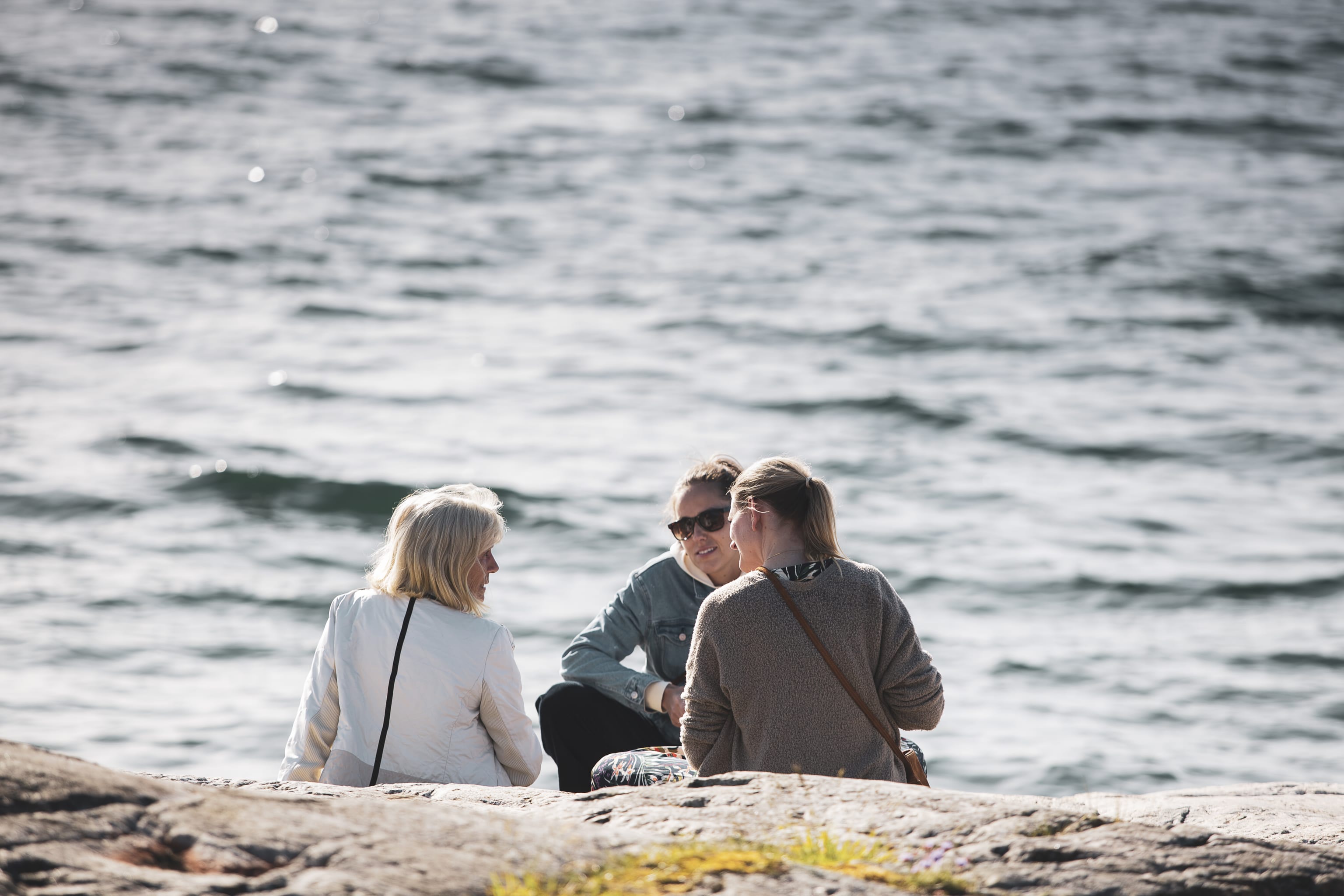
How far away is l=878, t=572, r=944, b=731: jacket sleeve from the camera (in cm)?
374

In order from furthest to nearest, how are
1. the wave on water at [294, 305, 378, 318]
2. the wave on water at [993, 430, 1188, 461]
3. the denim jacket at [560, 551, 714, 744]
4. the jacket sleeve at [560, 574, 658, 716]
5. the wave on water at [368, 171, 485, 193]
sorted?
the wave on water at [368, 171, 485, 193], the wave on water at [294, 305, 378, 318], the wave on water at [993, 430, 1188, 461], the denim jacket at [560, 551, 714, 744], the jacket sleeve at [560, 574, 658, 716]

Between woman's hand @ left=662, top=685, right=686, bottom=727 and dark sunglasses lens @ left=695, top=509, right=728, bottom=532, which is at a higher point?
dark sunglasses lens @ left=695, top=509, right=728, bottom=532

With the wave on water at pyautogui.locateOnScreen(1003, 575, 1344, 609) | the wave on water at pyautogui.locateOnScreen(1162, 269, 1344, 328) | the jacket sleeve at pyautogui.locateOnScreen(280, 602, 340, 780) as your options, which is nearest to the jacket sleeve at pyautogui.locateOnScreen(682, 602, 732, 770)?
the jacket sleeve at pyautogui.locateOnScreen(280, 602, 340, 780)

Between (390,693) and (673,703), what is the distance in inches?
42.3

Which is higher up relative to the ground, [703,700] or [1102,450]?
[703,700]

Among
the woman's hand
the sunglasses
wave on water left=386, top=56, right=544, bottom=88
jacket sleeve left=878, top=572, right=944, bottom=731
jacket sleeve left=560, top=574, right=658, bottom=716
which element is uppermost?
wave on water left=386, top=56, right=544, bottom=88

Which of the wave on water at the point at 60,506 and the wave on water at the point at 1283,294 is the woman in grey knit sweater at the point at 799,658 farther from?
the wave on water at the point at 1283,294

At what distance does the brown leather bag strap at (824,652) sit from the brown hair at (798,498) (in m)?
0.15

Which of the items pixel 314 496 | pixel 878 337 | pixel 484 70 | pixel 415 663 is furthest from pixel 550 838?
pixel 484 70

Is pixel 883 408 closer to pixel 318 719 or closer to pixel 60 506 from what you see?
pixel 60 506

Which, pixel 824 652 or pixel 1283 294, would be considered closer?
pixel 824 652

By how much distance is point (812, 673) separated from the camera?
3.71 meters

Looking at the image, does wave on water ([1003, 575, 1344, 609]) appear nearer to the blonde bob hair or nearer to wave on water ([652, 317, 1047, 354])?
wave on water ([652, 317, 1047, 354])

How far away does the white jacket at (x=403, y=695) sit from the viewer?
4.32 metres
